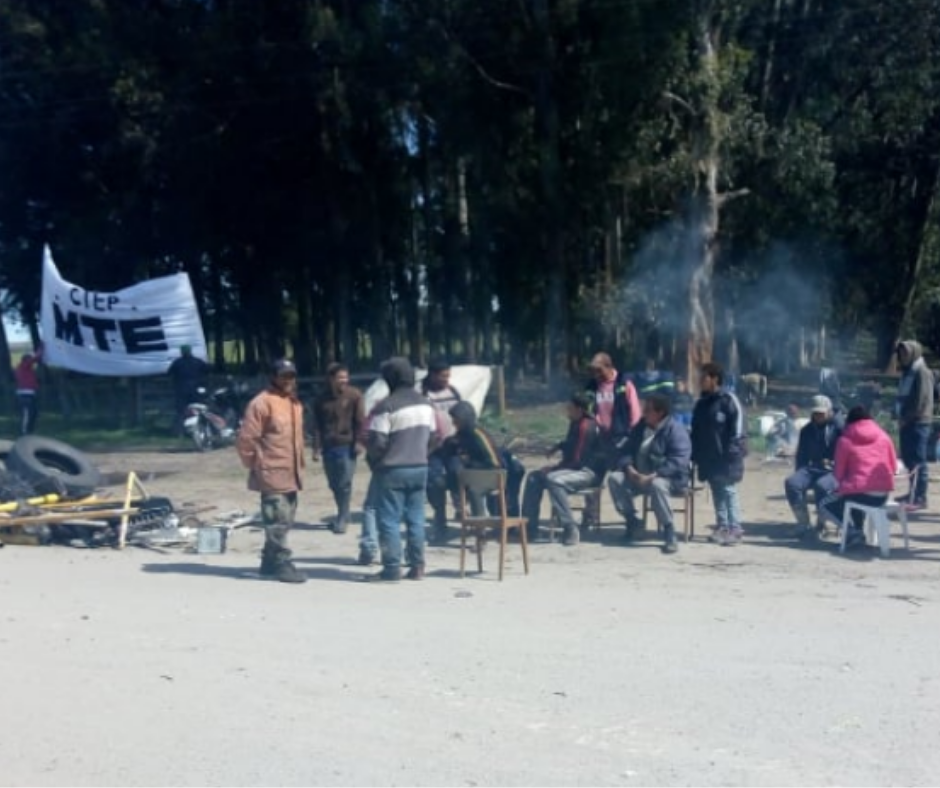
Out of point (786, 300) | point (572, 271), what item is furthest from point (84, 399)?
point (786, 300)

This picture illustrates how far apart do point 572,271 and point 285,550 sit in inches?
962

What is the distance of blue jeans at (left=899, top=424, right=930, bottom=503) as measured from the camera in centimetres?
1488

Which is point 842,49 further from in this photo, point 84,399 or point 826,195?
point 84,399

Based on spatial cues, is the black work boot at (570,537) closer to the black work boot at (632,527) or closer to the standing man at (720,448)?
the black work boot at (632,527)

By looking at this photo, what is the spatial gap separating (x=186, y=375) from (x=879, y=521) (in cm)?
1608

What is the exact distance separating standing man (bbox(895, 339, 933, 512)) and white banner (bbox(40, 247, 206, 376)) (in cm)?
1411

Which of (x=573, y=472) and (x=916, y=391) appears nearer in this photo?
(x=573, y=472)

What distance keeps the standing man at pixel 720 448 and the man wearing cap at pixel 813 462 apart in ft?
1.94

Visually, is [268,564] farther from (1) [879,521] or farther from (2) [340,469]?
(1) [879,521]

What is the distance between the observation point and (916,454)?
15.2 metres

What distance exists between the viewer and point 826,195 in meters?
34.2

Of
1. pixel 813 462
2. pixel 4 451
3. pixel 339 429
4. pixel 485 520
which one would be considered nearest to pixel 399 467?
pixel 485 520

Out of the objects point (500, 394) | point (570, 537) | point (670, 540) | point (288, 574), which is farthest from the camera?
point (500, 394)

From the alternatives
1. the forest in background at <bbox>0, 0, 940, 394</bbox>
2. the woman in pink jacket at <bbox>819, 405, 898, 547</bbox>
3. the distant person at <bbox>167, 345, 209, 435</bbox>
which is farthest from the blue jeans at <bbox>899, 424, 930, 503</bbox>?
the distant person at <bbox>167, 345, 209, 435</bbox>
